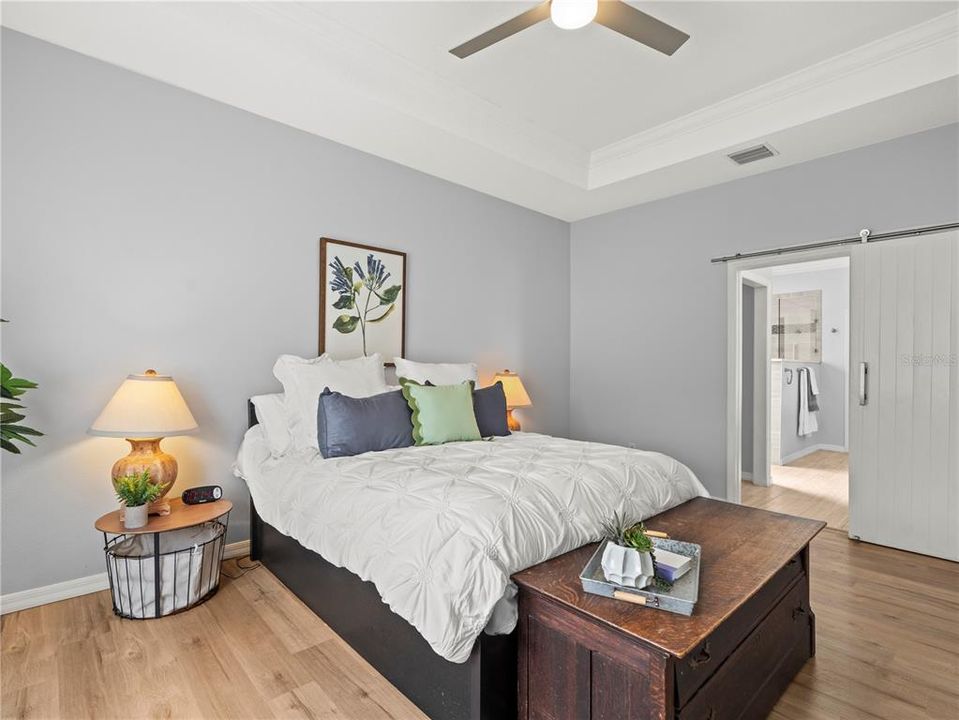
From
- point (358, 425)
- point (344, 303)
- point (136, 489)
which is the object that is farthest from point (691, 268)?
point (136, 489)

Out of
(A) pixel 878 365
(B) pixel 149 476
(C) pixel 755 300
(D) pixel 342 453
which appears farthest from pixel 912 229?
(B) pixel 149 476

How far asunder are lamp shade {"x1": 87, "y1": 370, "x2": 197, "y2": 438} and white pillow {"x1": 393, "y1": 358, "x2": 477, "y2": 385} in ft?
4.32

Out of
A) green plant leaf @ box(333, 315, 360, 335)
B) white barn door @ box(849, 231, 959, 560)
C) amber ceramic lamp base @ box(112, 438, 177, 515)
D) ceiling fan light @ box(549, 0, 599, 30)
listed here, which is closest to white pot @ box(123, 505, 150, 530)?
amber ceramic lamp base @ box(112, 438, 177, 515)

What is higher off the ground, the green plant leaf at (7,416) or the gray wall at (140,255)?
the gray wall at (140,255)

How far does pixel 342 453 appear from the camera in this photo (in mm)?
2523

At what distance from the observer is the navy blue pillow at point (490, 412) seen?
3138 millimetres

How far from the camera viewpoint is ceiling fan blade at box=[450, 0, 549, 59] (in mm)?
2086

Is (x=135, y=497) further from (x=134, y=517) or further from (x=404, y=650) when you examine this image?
(x=404, y=650)

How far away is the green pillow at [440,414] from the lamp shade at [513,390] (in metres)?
1.02

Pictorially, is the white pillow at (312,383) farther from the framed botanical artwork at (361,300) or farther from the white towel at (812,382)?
the white towel at (812,382)

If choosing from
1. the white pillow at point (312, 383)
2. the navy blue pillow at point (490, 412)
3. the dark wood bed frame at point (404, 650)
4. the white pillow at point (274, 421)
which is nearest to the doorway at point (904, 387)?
the navy blue pillow at point (490, 412)

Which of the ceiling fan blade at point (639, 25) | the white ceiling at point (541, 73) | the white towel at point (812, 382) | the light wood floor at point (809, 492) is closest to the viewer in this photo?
the ceiling fan blade at point (639, 25)

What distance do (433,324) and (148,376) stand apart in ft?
6.52

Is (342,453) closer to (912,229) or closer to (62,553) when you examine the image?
(62,553)
